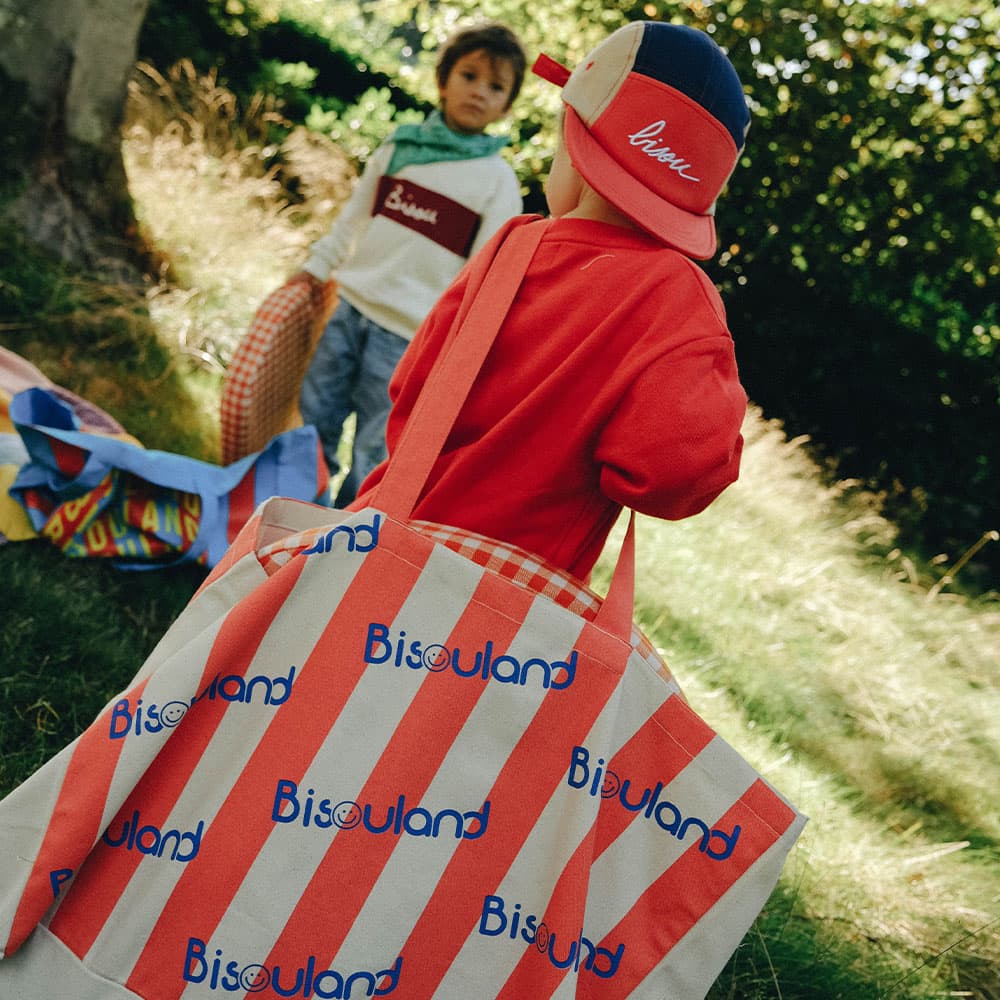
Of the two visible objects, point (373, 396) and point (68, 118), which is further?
point (68, 118)

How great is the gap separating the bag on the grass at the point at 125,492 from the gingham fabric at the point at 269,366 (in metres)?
0.17

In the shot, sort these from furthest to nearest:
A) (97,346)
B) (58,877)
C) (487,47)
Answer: (97,346) < (487,47) < (58,877)

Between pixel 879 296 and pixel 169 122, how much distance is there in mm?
5396

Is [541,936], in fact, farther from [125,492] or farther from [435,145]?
[435,145]

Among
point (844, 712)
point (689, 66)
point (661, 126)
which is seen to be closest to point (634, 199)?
point (661, 126)

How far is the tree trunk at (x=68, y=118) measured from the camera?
151 inches

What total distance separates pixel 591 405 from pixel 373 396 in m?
1.91

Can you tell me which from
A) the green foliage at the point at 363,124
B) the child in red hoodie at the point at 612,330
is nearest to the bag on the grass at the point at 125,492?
the child in red hoodie at the point at 612,330

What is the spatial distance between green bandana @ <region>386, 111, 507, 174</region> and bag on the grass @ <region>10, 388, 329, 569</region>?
105 centimetres

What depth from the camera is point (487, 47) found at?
291 cm

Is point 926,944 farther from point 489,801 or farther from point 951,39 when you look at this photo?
point 951,39

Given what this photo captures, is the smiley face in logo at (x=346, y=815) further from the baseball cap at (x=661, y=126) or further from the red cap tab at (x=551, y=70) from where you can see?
the red cap tab at (x=551, y=70)

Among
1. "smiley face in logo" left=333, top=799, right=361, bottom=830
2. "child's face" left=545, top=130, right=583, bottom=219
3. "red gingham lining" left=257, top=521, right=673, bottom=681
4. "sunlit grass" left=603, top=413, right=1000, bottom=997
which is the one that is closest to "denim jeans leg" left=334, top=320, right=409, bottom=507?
"sunlit grass" left=603, top=413, right=1000, bottom=997

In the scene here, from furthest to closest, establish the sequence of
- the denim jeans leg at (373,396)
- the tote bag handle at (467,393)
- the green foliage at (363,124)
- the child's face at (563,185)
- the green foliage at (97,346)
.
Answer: the green foliage at (363,124) → the green foliage at (97,346) → the denim jeans leg at (373,396) → the child's face at (563,185) → the tote bag handle at (467,393)
